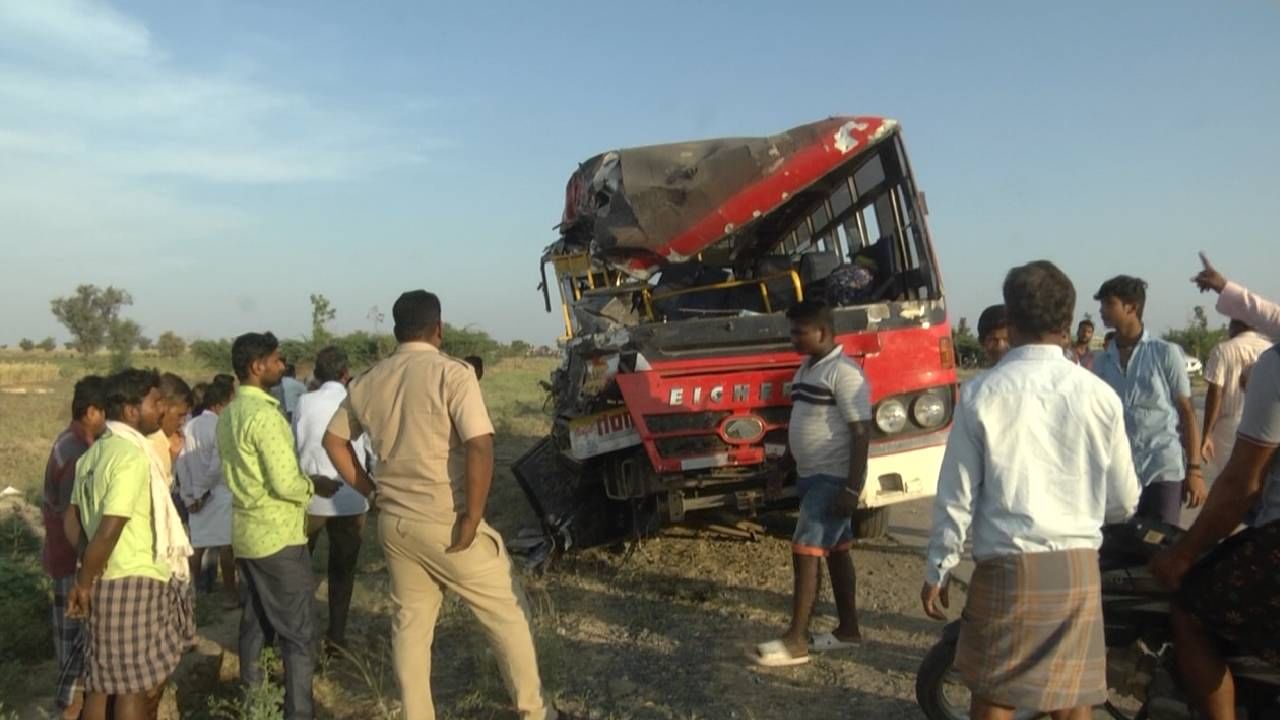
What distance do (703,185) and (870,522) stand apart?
8.30 feet

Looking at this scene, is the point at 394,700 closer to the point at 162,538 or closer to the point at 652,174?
the point at 162,538

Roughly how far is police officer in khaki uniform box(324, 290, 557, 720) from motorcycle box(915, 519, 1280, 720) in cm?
172

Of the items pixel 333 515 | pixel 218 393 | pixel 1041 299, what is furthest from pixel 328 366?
pixel 1041 299

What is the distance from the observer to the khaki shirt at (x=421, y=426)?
11.1ft

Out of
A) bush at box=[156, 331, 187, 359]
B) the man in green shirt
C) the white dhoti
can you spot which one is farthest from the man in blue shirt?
bush at box=[156, 331, 187, 359]

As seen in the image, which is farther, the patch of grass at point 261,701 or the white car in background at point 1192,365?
the white car in background at point 1192,365

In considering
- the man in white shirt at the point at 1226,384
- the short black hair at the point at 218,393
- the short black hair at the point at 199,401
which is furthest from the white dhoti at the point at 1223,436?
the short black hair at the point at 199,401

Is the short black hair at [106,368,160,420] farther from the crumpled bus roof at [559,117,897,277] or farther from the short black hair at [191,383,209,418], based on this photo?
the crumpled bus roof at [559,117,897,277]

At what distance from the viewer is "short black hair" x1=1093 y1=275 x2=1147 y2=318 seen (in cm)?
402

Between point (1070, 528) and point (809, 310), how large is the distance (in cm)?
196

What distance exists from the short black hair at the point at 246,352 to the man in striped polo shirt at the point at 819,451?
2476 mm

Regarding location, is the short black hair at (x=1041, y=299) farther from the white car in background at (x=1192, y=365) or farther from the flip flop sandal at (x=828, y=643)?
the flip flop sandal at (x=828, y=643)

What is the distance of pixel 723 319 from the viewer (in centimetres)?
533

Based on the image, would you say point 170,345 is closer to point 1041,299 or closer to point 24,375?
point 24,375
